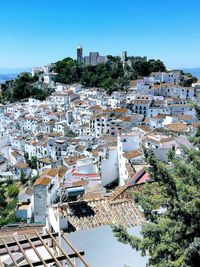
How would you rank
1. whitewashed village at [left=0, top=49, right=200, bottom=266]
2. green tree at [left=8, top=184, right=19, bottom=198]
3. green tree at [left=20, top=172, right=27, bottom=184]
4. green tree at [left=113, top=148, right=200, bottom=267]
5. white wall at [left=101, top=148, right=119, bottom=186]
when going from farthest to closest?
green tree at [left=20, top=172, right=27, bottom=184] → green tree at [left=8, top=184, right=19, bottom=198] → white wall at [left=101, top=148, right=119, bottom=186] → whitewashed village at [left=0, top=49, right=200, bottom=266] → green tree at [left=113, top=148, right=200, bottom=267]

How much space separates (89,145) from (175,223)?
116 ft

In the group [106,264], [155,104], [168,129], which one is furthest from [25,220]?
[155,104]

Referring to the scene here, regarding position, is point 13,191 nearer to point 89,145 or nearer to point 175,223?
point 89,145

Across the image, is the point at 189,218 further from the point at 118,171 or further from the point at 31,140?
the point at 31,140

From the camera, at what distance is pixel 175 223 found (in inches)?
258

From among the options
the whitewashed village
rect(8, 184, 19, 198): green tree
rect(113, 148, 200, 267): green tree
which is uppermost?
rect(113, 148, 200, 267): green tree

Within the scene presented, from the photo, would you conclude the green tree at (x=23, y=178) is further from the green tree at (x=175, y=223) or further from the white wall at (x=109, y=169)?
the green tree at (x=175, y=223)

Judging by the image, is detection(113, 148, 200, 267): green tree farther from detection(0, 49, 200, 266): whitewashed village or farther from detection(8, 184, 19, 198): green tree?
detection(8, 184, 19, 198): green tree

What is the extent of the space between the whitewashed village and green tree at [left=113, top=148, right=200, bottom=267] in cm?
99

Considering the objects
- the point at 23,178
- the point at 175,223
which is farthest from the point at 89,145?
the point at 175,223

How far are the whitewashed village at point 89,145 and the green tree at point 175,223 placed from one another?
38.9 inches

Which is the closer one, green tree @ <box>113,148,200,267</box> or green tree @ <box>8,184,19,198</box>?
green tree @ <box>113,148,200,267</box>

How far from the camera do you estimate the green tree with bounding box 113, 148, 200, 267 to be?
20.5 ft

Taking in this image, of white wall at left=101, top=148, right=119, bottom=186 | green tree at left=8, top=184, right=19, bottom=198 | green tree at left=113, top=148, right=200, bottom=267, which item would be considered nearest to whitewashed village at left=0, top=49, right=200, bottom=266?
white wall at left=101, top=148, right=119, bottom=186
